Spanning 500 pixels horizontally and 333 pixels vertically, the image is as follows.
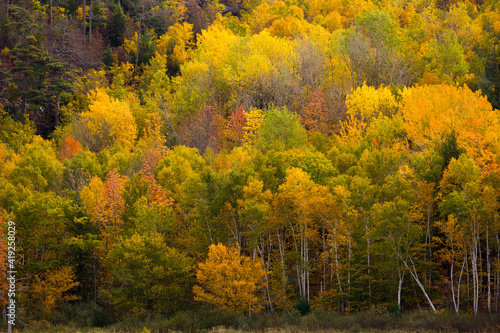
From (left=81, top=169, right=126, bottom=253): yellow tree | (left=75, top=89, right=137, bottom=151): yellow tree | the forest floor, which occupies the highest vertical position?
(left=75, top=89, right=137, bottom=151): yellow tree

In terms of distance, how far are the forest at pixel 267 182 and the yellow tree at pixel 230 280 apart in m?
0.18

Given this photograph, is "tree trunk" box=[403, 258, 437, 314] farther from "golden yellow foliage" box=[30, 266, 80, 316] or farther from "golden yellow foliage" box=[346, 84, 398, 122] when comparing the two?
"golden yellow foliage" box=[30, 266, 80, 316]

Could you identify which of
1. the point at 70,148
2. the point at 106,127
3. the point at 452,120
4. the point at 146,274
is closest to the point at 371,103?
the point at 452,120

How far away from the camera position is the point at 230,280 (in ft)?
139

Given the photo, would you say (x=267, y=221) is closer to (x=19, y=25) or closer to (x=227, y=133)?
(x=227, y=133)

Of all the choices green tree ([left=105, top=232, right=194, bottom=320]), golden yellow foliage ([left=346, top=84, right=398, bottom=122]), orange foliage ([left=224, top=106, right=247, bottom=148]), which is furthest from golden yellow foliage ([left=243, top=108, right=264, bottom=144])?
green tree ([left=105, top=232, right=194, bottom=320])

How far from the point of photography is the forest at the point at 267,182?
42.4m

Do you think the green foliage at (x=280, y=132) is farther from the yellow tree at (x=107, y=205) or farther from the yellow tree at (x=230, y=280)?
the yellow tree at (x=230, y=280)

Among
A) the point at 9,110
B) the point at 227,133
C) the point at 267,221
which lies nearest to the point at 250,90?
the point at 227,133

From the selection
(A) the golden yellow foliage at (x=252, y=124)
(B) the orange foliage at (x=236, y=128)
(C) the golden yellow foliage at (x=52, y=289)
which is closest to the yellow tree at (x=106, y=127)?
(B) the orange foliage at (x=236, y=128)

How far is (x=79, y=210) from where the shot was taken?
47.9 meters

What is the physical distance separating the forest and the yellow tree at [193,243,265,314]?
0.18 metres

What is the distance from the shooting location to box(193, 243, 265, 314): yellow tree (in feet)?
138

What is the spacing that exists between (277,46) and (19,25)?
3426 cm
